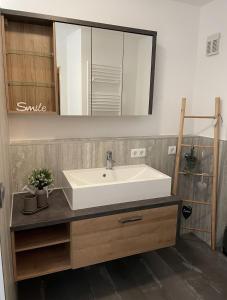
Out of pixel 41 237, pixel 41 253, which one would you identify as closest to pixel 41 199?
pixel 41 237

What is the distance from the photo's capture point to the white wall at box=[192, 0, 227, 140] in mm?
1977

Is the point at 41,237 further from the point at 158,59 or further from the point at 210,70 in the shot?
the point at 210,70

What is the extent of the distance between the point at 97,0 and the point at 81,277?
2187 millimetres

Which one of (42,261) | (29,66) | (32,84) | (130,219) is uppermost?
(29,66)

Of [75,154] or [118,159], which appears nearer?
[75,154]

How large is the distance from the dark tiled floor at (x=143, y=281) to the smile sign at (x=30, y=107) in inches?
51.5

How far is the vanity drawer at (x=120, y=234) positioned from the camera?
148 cm

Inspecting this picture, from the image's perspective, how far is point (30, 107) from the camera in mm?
1697

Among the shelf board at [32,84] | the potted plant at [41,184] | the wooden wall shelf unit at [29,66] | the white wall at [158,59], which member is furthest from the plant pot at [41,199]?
the shelf board at [32,84]

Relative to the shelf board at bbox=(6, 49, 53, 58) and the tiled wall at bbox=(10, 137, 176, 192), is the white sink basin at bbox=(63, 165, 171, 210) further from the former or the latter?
the shelf board at bbox=(6, 49, 53, 58)

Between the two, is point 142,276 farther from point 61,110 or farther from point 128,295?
point 61,110

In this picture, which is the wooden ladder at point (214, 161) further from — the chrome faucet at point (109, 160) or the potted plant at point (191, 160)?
the chrome faucet at point (109, 160)

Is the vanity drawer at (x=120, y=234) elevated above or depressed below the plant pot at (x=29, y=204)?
below

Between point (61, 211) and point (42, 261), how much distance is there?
1.27ft
